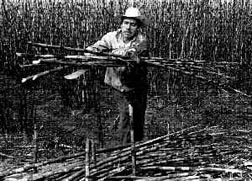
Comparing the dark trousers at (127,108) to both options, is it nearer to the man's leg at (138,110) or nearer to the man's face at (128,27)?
the man's leg at (138,110)

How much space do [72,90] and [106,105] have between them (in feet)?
1.56

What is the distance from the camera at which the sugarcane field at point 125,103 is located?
1.85 meters

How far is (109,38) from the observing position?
2836mm

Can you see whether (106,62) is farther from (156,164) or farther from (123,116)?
(123,116)

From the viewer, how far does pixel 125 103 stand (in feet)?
9.59

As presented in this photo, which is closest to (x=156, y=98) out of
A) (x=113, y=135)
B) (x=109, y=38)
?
(x=113, y=135)

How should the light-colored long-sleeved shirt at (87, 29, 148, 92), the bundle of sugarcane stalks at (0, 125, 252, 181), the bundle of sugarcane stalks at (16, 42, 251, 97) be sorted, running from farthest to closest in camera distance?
the light-colored long-sleeved shirt at (87, 29, 148, 92), the bundle of sugarcane stalks at (0, 125, 252, 181), the bundle of sugarcane stalks at (16, 42, 251, 97)

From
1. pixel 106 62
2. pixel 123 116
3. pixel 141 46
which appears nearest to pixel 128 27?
pixel 141 46

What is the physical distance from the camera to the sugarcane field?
1854 mm

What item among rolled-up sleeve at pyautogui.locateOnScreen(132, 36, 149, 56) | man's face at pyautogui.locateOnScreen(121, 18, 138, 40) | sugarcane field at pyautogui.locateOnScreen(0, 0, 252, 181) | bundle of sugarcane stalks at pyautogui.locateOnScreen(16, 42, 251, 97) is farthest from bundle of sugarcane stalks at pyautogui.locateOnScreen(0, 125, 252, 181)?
man's face at pyautogui.locateOnScreen(121, 18, 138, 40)

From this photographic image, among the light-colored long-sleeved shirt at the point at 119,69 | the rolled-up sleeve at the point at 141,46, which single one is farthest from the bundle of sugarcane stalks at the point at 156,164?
the rolled-up sleeve at the point at 141,46

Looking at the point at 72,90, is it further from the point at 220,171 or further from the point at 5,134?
the point at 220,171

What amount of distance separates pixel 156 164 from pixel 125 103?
968 mm

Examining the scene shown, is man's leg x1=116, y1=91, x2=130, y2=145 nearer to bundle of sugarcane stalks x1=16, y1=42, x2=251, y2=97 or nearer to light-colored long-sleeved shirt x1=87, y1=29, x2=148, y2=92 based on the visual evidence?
light-colored long-sleeved shirt x1=87, y1=29, x2=148, y2=92
